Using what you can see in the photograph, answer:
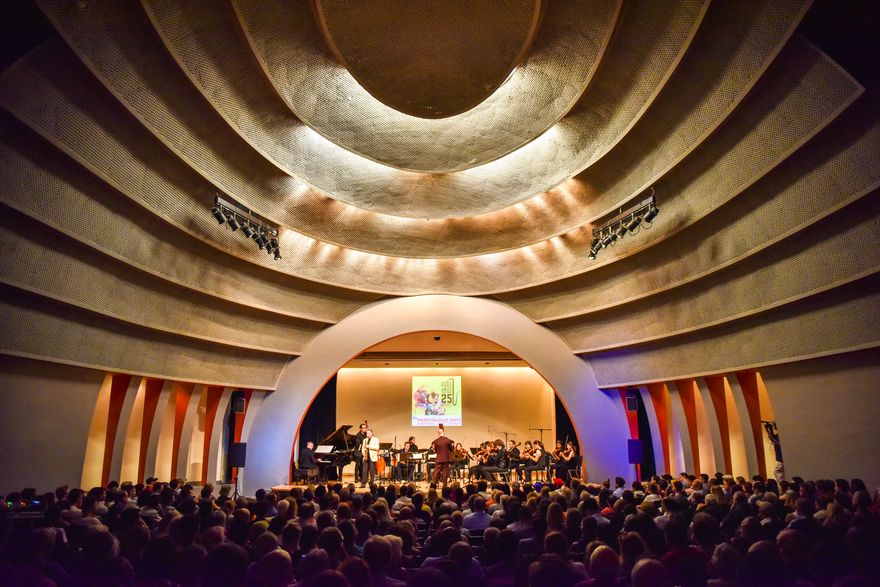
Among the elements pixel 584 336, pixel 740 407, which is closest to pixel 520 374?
pixel 584 336

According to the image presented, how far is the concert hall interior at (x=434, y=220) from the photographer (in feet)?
27.3

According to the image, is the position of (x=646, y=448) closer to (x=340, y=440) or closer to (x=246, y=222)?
(x=340, y=440)

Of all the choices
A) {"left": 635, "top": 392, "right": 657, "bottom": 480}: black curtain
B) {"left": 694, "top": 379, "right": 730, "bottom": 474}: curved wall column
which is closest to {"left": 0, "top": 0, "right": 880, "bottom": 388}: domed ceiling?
{"left": 694, "top": 379, "right": 730, "bottom": 474}: curved wall column

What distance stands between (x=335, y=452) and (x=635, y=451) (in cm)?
941

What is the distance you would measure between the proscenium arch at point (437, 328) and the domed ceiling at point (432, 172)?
633mm

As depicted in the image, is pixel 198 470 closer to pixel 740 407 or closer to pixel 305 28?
pixel 305 28

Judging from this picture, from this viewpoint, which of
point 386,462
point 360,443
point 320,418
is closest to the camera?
point 360,443

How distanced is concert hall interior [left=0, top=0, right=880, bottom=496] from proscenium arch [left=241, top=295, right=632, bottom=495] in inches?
2.8

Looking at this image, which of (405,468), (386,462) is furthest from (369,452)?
(386,462)

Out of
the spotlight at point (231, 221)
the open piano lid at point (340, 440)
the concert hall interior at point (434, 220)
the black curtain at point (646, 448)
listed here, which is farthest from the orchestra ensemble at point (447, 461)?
the spotlight at point (231, 221)

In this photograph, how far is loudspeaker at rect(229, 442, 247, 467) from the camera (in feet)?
50.2

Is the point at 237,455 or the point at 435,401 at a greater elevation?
the point at 435,401

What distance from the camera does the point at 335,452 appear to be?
18641 mm

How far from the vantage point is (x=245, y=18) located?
9547 millimetres
